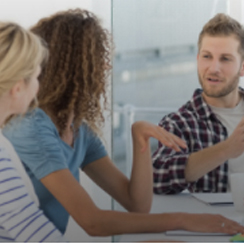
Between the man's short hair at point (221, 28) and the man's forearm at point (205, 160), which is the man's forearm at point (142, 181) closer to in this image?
the man's forearm at point (205, 160)

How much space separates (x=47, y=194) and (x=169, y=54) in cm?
86

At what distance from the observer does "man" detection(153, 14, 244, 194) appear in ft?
5.24

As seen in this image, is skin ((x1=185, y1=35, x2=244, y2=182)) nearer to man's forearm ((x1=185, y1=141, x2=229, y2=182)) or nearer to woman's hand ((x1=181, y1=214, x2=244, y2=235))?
man's forearm ((x1=185, y1=141, x2=229, y2=182))

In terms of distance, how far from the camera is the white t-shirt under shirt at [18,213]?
3.50 ft

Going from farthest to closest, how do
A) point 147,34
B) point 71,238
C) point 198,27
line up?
point 71,238
point 198,27
point 147,34

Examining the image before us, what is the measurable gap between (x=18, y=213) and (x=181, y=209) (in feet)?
1.59

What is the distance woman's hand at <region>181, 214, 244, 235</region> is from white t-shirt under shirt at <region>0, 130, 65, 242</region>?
0.26 metres

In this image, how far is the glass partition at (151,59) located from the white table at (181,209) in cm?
27

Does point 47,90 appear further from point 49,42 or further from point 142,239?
point 142,239

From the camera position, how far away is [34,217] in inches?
43.0

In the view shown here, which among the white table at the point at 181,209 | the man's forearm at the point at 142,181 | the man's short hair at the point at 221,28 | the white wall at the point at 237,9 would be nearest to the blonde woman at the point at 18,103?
the white table at the point at 181,209

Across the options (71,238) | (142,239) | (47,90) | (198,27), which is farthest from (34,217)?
(71,238)

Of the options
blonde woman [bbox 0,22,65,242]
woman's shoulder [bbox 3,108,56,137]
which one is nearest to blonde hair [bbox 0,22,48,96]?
blonde woman [bbox 0,22,65,242]

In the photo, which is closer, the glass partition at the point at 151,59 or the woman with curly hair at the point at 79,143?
the woman with curly hair at the point at 79,143
